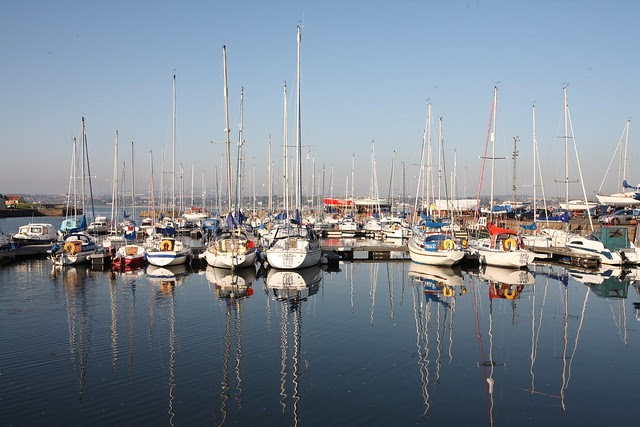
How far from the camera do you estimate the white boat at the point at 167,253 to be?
36.9m

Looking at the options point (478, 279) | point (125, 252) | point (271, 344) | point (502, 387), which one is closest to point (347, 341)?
point (271, 344)

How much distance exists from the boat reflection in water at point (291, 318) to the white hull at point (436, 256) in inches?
264

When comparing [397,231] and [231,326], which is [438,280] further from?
[397,231]

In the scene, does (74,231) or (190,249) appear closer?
(190,249)

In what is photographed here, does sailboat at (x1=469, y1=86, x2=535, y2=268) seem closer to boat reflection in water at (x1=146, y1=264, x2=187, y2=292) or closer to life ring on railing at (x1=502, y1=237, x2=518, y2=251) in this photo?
life ring on railing at (x1=502, y1=237, x2=518, y2=251)

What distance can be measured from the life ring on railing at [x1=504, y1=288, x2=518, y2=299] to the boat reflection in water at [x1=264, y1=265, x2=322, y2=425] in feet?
30.4

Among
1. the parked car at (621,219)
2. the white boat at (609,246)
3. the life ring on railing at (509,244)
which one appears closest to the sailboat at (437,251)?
the life ring on railing at (509,244)

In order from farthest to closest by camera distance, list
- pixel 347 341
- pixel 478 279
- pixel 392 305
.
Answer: pixel 478 279 → pixel 392 305 → pixel 347 341

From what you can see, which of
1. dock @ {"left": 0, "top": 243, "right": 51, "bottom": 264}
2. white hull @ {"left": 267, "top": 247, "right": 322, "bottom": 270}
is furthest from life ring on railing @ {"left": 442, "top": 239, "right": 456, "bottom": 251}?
dock @ {"left": 0, "top": 243, "right": 51, "bottom": 264}

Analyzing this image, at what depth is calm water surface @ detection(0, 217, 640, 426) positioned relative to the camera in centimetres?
1328

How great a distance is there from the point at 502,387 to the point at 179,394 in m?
8.06

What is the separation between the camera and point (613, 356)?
17.8 meters

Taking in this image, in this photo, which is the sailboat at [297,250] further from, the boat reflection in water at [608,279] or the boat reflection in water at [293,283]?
the boat reflection in water at [608,279]

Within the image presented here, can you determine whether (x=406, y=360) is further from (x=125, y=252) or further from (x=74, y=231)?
(x=74, y=231)
